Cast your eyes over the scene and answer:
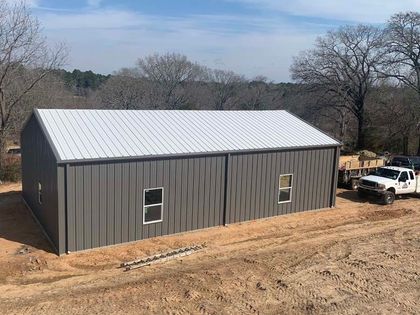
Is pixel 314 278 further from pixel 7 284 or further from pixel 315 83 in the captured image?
pixel 315 83

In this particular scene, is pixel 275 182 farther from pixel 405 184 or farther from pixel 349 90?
pixel 349 90

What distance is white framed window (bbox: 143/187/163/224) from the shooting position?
1731 centimetres

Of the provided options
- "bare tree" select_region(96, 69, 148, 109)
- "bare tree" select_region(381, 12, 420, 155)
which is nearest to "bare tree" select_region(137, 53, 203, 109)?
"bare tree" select_region(96, 69, 148, 109)

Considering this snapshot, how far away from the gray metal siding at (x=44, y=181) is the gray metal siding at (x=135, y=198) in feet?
1.08

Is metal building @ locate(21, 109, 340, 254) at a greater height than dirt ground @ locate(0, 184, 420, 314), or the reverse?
metal building @ locate(21, 109, 340, 254)

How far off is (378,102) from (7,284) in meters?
42.0

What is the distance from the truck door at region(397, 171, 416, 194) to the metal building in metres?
4.93

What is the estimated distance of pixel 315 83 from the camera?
1874 inches

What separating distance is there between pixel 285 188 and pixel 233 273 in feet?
25.8

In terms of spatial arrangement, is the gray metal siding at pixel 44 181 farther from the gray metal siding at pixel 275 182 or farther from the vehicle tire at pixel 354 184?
the vehicle tire at pixel 354 184

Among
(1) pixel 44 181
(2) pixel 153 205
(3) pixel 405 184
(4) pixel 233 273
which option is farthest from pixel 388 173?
(1) pixel 44 181

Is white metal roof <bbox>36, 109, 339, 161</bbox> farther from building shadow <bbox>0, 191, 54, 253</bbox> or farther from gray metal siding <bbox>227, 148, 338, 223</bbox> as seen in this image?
building shadow <bbox>0, 191, 54, 253</bbox>

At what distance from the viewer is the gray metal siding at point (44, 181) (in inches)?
609

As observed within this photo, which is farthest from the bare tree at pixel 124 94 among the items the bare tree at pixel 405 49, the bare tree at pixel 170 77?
the bare tree at pixel 405 49
